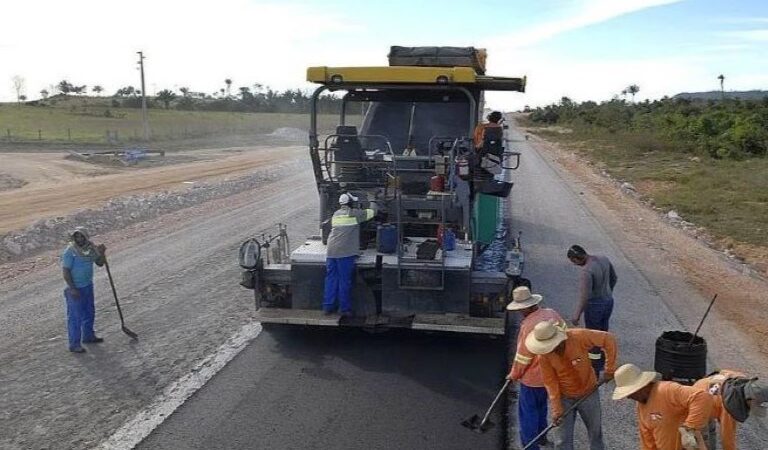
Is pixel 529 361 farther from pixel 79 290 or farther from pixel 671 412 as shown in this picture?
pixel 79 290

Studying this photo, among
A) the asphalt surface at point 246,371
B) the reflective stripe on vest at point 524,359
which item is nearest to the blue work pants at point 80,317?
the asphalt surface at point 246,371

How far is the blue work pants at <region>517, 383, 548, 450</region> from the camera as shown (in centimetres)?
530

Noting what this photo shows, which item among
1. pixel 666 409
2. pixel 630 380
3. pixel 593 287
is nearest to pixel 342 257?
pixel 593 287

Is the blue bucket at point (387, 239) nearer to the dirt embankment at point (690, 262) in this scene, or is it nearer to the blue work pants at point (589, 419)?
the blue work pants at point (589, 419)

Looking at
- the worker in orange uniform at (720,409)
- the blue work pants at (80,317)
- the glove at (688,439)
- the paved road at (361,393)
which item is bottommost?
the paved road at (361,393)

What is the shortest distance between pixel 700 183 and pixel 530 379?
18.6m

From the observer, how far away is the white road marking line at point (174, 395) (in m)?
5.87

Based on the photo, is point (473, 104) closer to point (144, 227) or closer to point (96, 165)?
point (144, 227)

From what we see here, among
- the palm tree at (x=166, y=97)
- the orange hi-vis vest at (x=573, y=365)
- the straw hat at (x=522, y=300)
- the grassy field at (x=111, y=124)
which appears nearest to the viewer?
the orange hi-vis vest at (x=573, y=365)

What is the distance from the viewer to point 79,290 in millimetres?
8055

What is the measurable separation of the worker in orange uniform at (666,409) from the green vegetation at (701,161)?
11335 mm

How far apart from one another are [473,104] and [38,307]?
647cm

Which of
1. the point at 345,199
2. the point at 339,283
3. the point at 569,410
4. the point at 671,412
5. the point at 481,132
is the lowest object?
the point at 569,410

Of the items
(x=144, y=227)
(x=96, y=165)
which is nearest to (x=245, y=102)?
(x=96, y=165)
